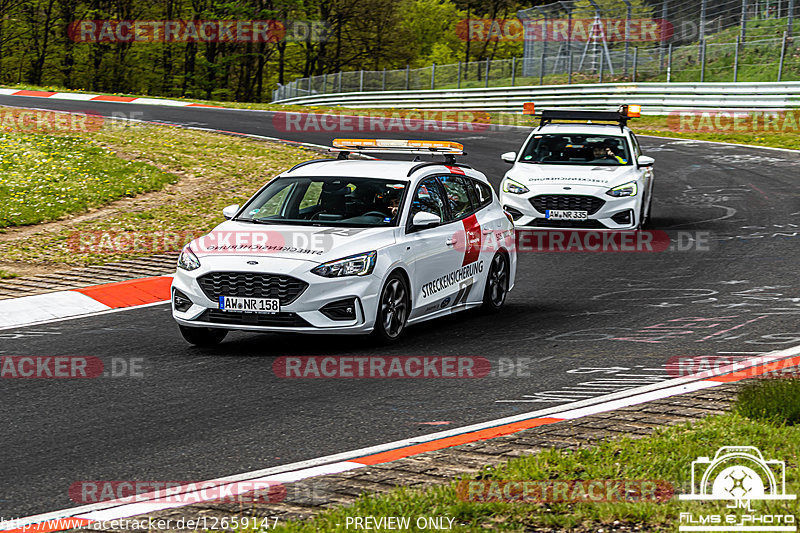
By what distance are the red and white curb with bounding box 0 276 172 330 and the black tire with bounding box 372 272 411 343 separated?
136 inches

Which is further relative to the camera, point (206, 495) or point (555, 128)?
point (555, 128)

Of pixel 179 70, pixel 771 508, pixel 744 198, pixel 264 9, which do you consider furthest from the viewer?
pixel 179 70

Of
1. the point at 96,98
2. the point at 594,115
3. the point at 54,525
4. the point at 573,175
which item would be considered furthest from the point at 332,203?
the point at 96,98

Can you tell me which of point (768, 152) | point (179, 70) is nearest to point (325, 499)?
point (768, 152)

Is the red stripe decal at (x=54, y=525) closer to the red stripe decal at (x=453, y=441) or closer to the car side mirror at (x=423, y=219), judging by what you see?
the red stripe decal at (x=453, y=441)

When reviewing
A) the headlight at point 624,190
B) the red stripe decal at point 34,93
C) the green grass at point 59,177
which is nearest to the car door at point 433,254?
the headlight at point 624,190

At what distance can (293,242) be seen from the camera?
9625 mm

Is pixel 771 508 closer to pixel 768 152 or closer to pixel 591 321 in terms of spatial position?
pixel 591 321

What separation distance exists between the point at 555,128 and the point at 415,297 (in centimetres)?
863

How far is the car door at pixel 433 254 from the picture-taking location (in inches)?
402

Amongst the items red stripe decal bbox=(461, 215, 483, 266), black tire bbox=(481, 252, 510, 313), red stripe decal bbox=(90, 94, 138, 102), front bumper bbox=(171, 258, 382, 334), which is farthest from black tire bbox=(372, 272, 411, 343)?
red stripe decal bbox=(90, 94, 138, 102)

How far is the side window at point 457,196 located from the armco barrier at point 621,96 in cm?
2301

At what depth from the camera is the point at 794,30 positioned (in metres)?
34.7

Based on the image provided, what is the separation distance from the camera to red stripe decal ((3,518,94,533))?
203 inches
